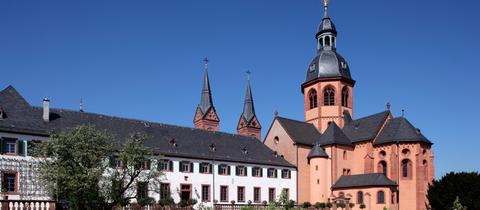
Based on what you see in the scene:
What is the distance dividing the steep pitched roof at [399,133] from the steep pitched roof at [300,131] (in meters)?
8.45

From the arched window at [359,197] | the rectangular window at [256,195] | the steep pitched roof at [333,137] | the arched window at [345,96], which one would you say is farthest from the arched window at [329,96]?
the rectangular window at [256,195]

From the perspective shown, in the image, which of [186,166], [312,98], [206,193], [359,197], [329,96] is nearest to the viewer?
[186,166]

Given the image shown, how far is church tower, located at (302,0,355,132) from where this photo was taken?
7056cm

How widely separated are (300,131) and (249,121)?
86.5 feet

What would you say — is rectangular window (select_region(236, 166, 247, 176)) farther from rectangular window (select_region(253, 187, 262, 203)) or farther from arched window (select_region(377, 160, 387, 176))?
arched window (select_region(377, 160, 387, 176))

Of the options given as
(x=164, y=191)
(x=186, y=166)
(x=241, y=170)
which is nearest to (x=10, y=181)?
(x=164, y=191)

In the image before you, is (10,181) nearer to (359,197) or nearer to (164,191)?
(164,191)

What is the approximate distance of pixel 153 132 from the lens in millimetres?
54406

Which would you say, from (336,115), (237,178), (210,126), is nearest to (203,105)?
(210,126)

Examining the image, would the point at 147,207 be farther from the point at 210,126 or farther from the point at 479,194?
the point at 210,126

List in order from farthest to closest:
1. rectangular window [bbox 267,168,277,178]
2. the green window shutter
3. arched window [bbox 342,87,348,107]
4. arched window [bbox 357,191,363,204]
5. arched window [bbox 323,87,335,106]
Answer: arched window [bbox 342,87,348,107] < arched window [bbox 323,87,335,106] < rectangular window [bbox 267,168,277,178] < arched window [bbox 357,191,363,204] < the green window shutter

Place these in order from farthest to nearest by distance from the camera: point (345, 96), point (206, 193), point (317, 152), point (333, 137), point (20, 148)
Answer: point (345, 96), point (333, 137), point (317, 152), point (206, 193), point (20, 148)

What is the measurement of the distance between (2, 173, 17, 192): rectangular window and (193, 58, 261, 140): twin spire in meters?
48.6

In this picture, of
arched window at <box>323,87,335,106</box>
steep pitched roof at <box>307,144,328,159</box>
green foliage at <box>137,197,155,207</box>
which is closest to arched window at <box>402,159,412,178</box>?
steep pitched roof at <box>307,144,328,159</box>
